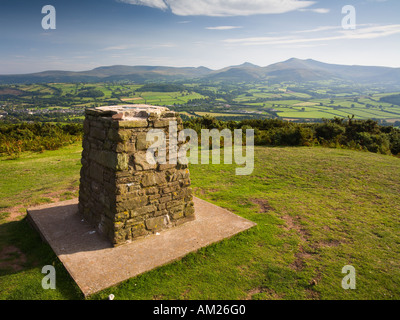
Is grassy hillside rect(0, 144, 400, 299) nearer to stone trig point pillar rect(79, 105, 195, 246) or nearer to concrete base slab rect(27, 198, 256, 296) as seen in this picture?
concrete base slab rect(27, 198, 256, 296)

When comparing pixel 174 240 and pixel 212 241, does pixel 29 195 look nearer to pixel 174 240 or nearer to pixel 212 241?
pixel 174 240

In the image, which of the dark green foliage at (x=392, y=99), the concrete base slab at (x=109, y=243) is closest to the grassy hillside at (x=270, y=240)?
the concrete base slab at (x=109, y=243)

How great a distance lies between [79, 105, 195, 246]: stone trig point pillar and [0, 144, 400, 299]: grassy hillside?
3.99 ft

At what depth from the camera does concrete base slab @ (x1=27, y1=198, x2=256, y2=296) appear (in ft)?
15.3

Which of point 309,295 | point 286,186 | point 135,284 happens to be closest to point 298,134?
point 286,186

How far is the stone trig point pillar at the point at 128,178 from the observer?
5.35m

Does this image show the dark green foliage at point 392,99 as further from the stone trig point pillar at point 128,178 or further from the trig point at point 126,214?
the stone trig point pillar at point 128,178

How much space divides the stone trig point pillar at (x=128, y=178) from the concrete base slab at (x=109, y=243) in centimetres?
28

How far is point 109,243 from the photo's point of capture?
557 cm

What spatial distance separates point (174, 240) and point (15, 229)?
4146 millimetres

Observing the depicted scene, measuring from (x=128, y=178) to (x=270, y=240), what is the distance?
3.63 meters

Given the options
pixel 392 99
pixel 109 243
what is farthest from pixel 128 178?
pixel 392 99

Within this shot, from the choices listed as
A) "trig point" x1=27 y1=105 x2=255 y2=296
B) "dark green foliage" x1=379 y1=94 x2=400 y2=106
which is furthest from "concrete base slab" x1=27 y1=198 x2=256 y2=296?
"dark green foliage" x1=379 y1=94 x2=400 y2=106
